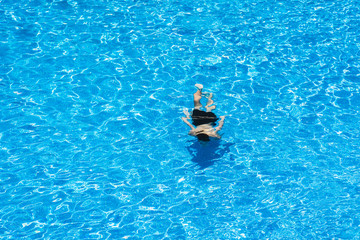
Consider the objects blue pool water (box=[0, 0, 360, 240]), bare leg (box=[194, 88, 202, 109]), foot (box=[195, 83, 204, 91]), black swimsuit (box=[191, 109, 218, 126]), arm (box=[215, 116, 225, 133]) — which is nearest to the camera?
blue pool water (box=[0, 0, 360, 240])

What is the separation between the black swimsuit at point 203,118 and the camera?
8188 mm

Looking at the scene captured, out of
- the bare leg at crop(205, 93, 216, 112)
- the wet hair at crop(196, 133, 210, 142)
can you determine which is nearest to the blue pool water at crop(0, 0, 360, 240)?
the bare leg at crop(205, 93, 216, 112)

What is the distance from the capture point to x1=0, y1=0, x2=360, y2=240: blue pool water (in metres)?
7.35

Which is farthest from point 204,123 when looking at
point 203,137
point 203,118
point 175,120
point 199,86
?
point 199,86

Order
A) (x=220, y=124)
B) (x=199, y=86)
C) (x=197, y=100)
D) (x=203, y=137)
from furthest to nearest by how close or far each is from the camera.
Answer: (x=199, y=86)
(x=197, y=100)
(x=220, y=124)
(x=203, y=137)

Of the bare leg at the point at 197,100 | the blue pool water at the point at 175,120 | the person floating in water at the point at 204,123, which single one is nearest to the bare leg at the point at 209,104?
→ the person floating in water at the point at 204,123

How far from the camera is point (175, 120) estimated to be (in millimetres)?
8789

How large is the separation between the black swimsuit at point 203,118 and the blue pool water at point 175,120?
360mm

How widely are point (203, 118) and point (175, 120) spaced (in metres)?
0.73

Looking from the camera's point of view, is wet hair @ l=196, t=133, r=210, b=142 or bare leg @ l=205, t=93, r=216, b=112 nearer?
wet hair @ l=196, t=133, r=210, b=142

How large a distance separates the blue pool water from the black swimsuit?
360 millimetres

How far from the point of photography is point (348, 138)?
8617 millimetres

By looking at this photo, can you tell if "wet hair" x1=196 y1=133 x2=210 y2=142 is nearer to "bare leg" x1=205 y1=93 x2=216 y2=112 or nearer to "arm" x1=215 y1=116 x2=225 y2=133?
"arm" x1=215 y1=116 x2=225 y2=133

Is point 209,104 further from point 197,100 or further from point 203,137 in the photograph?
point 203,137
